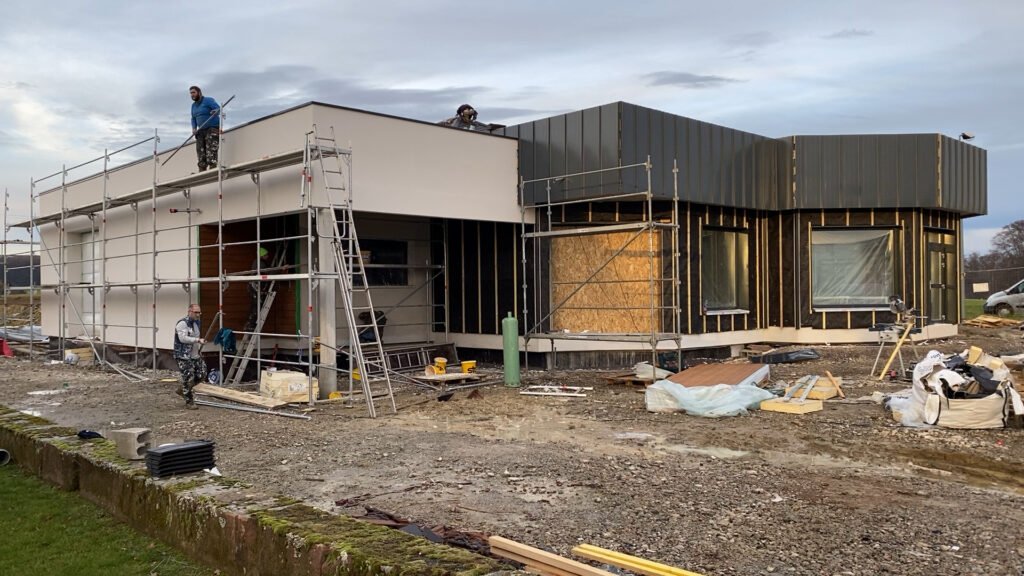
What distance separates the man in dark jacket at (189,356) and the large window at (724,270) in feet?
28.9

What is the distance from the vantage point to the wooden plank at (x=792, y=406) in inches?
372

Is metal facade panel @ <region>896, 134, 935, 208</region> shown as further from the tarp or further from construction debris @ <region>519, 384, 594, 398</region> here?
construction debris @ <region>519, 384, 594, 398</region>

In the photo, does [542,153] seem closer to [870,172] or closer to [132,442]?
[870,172]

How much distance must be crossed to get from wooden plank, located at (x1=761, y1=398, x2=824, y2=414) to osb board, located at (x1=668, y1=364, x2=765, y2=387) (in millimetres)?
976

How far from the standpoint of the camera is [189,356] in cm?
1076

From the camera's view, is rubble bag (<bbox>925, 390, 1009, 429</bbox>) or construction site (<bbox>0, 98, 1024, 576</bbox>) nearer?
construction site (<bbox>0, 98, 1024, 576</bbox>)

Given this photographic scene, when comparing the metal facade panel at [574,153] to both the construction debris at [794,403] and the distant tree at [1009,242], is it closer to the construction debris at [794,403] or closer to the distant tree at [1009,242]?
the construction debris at [794,403]

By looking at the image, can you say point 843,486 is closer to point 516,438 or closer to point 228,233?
point 516,438

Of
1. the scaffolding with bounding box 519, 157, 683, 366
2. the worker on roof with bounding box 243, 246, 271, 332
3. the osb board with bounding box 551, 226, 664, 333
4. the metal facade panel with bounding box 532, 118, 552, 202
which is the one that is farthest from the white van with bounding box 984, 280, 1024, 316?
the worker on roof with bounding box 243, 246, 271, 332

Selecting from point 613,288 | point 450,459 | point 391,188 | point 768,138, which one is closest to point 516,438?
point 450,459

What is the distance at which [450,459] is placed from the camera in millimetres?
7227

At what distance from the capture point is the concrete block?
576cm

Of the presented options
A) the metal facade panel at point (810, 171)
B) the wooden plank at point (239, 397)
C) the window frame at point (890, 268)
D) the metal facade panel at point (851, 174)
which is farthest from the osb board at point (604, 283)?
the wooden plank at point (239, 397)

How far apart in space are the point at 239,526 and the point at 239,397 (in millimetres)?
7028
